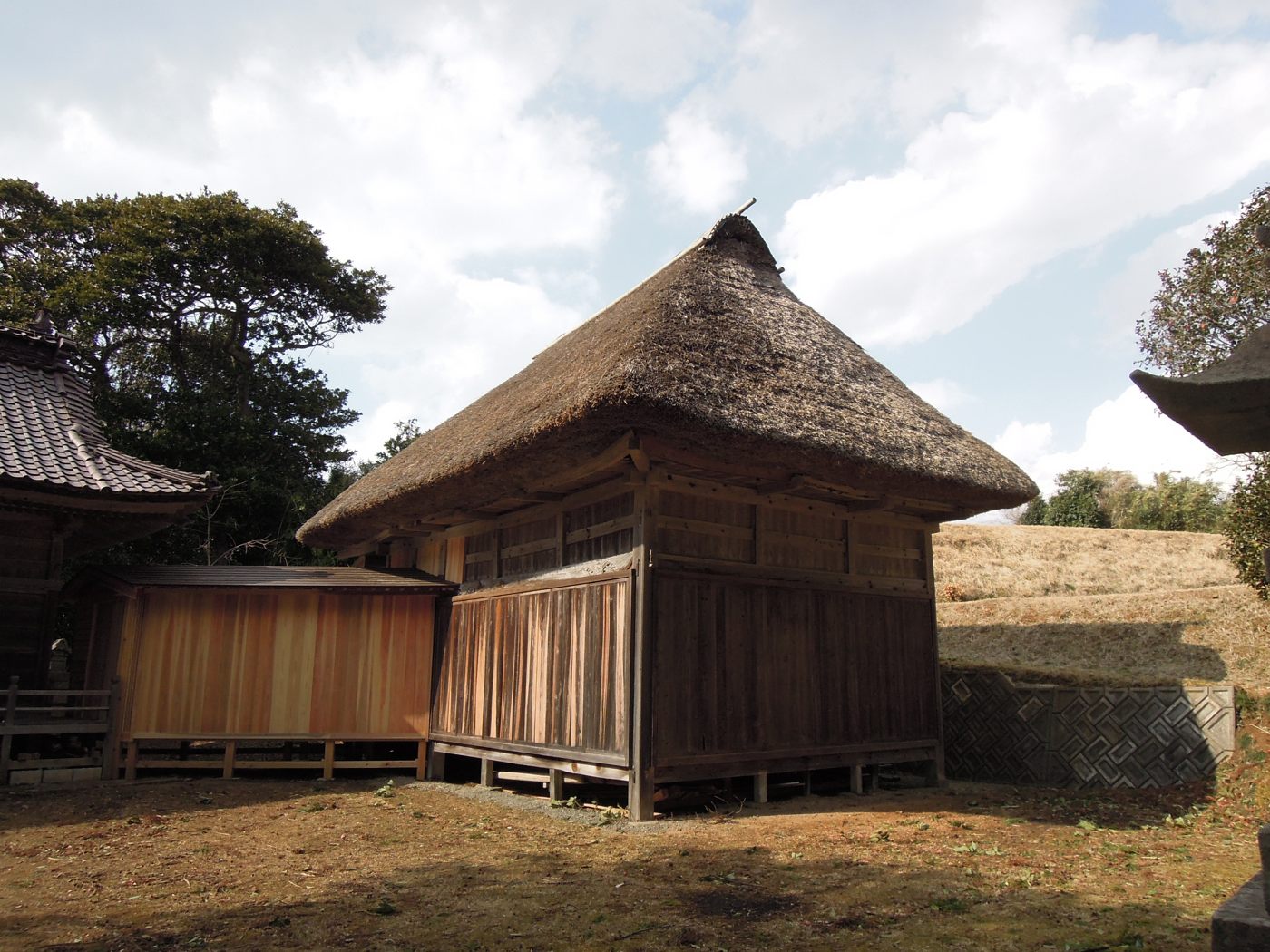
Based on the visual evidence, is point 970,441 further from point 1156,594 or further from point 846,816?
point 1156,594

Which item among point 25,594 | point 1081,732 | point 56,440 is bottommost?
point 1081,732

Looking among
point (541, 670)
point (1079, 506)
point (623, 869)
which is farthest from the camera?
point (1079, 506)

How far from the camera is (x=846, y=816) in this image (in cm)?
Result: 778

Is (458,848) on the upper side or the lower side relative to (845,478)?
lower

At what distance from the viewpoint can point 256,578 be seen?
426 inches

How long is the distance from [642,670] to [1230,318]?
1356 cm

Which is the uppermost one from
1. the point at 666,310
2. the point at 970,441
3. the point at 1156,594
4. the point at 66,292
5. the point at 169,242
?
the point at 169,242

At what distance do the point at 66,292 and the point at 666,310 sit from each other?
19.8m

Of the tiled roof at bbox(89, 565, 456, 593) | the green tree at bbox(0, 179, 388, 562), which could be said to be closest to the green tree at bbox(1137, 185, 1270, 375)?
the tiled roof at bbox(89, 565, 456, 593)

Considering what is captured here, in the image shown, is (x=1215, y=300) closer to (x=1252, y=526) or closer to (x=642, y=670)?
(x=1252, y=526)

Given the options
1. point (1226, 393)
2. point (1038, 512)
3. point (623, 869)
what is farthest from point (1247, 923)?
point (1038, 512)

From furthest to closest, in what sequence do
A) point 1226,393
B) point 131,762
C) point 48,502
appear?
point 131,762 → point 48,502 → point 1226,393

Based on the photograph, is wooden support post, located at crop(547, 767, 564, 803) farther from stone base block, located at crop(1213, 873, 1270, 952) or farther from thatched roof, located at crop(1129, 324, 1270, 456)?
thatched roof, located at crop(1129, 324, 1270, 456)

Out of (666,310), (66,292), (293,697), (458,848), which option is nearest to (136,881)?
(458,848)
